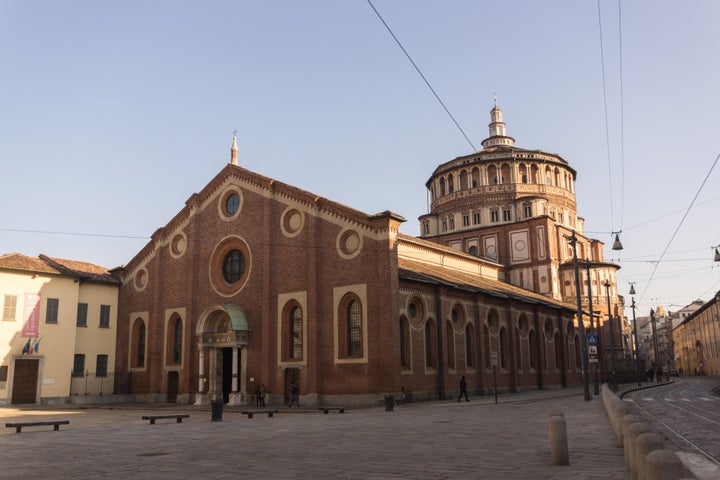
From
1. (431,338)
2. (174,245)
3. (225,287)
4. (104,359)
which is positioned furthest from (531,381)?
(104,359)

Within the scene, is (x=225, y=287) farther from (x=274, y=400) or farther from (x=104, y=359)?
(x=104, y=359)

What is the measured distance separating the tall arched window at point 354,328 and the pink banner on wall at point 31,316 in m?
19.3

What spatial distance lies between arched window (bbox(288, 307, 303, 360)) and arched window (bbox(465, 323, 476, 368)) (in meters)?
10.6

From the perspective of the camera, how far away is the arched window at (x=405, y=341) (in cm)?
3161

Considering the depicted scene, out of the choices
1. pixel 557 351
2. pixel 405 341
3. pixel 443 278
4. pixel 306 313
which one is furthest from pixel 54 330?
pixel 557 351

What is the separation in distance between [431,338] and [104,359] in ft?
71.6

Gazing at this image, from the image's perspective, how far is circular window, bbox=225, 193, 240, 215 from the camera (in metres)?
37.5

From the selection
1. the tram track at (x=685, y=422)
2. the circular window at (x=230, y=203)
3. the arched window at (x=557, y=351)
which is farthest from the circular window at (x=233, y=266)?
the arched window at (x=557, y=351)

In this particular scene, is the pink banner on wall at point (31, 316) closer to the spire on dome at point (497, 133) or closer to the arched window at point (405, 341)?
the arched window at point (405, 341)

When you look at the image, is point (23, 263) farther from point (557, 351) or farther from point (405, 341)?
point (557, 351)

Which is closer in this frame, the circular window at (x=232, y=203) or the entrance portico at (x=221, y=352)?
the entrance portico at (x=221, y=352)

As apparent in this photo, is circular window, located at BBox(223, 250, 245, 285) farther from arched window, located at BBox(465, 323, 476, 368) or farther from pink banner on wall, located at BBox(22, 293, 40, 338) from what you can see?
arched window, located at BBox(465, 323, 476, 368)

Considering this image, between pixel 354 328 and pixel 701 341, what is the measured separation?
284 ft

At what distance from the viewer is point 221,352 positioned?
36312mm
